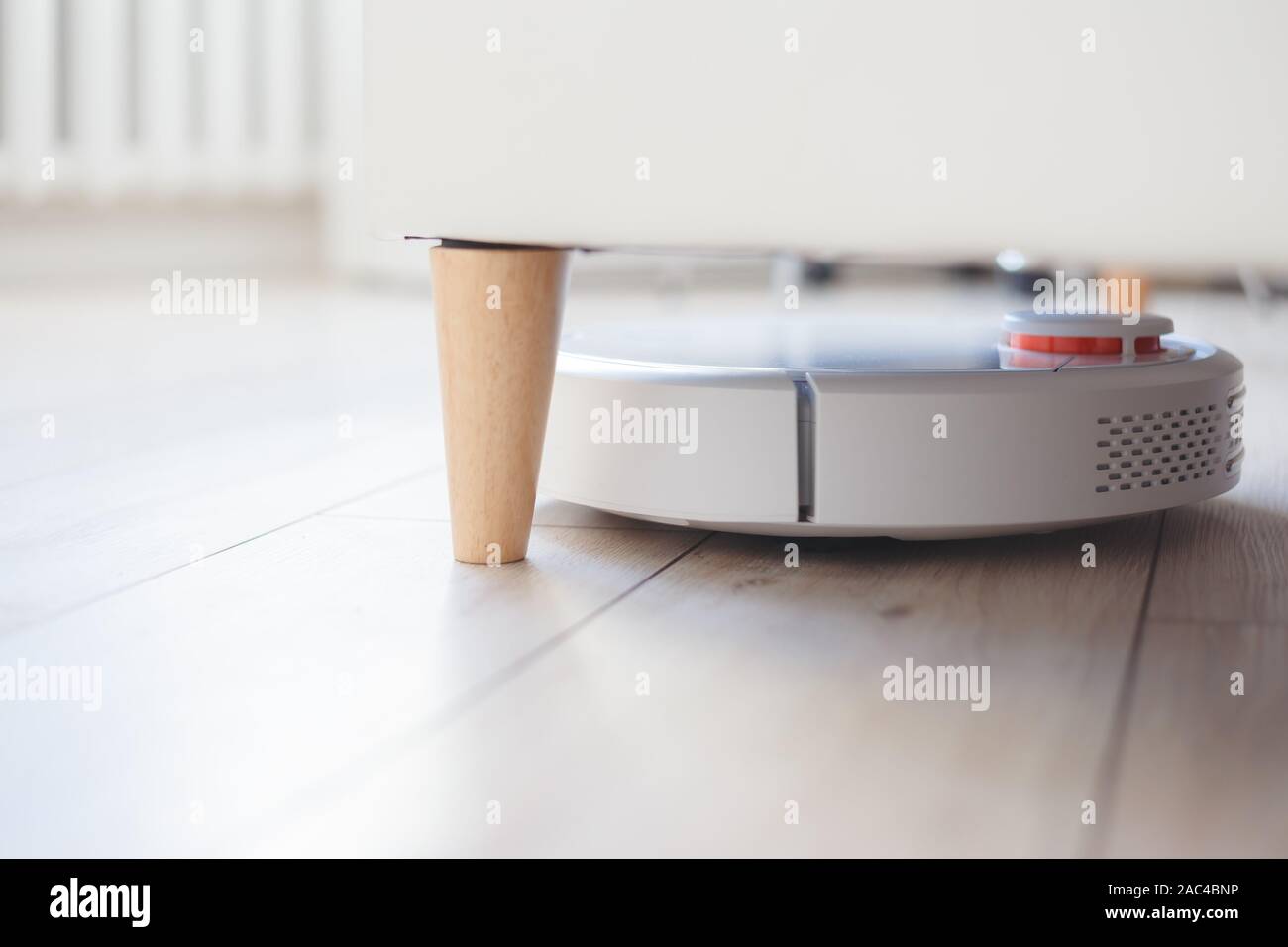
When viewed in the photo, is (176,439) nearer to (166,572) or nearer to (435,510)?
(435,510)

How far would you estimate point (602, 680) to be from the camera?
0.79m

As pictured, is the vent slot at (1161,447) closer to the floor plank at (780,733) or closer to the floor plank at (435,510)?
the floor plank at (780,733)

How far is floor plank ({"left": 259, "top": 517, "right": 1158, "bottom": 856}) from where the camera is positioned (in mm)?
601

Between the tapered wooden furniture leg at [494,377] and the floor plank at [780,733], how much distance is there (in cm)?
13

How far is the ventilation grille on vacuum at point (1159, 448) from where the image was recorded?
1.05 meters

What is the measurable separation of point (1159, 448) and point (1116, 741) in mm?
436

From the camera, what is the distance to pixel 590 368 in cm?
113

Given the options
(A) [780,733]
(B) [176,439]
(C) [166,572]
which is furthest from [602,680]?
(B) [176,439]

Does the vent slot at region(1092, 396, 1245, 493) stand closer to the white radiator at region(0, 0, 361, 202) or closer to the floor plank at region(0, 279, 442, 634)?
the floor plank at region(0, 279, 442, 634)

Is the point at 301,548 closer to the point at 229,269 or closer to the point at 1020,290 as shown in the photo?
the point at 1020,290

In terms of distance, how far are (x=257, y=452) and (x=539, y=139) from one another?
2.50 feet

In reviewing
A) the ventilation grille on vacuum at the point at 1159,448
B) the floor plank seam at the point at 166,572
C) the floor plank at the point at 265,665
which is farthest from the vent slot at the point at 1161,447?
the floor plank seam at the point at 166,572

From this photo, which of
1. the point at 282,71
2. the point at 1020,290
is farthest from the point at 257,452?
the point at 282,71
